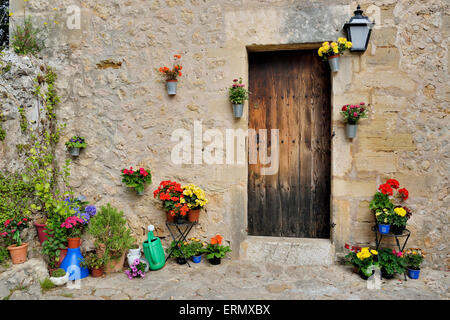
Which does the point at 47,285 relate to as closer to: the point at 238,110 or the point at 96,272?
the point at 96,272

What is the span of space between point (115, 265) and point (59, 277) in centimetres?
52

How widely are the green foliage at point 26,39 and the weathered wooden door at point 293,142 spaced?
2517mm

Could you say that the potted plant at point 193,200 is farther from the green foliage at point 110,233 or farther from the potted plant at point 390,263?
the potted plant at point 390,263

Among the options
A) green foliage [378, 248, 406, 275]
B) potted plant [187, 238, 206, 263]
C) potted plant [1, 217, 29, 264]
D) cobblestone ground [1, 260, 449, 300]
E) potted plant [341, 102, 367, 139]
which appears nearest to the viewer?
cobblestone ground [1, 260, 449, 300]

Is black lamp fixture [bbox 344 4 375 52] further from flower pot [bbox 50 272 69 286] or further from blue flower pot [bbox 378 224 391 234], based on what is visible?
flower pot [bbox 50 272 69 286]

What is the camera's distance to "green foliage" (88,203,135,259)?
315 cm

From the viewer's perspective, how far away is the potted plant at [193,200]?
131 inches

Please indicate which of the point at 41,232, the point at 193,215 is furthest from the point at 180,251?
the point at 41,232

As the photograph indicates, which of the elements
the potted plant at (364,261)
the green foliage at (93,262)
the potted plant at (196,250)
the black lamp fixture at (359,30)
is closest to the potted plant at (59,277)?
the green foliage at (93,262)

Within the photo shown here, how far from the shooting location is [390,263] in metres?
3.02

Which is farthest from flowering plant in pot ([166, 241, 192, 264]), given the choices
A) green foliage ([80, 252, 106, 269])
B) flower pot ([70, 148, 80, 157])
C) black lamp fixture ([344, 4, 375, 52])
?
black lamp fixture ([344, 4, 375, 52])

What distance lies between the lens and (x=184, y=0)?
11.7 ft

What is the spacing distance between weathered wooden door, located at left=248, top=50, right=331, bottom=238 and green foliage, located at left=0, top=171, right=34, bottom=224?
2400mm
